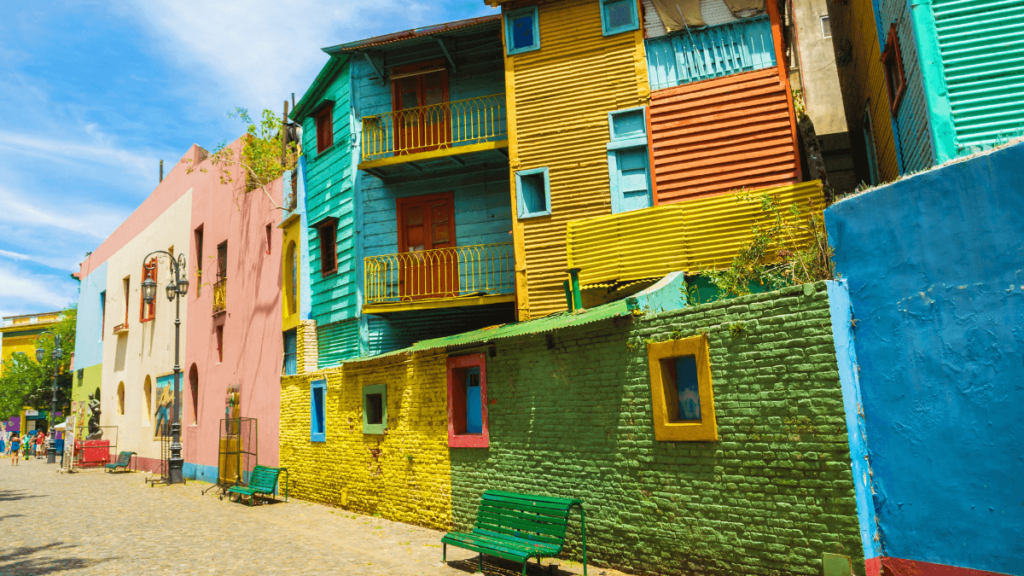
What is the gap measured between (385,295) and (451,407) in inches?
189

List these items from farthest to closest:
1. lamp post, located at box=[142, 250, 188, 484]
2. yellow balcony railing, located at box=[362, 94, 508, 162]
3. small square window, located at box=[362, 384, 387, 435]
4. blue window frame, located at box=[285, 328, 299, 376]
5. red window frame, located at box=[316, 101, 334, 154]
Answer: lamp post, located at box=[142, 250, 188, 484], blue window frame, located at box=[285, 328, 299, 376], red window frame, located at box=[316, 101, 334, 154], yellow balcony railing, located at box=[362, 94, 508, 162], small square window, located at box=[362, 384, 387, 435]

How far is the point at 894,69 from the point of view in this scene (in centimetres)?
974

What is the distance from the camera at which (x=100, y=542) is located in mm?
10750

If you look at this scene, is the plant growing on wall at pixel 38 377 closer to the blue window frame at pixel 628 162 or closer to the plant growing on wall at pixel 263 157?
the plant growing on wall at pixel 263 157

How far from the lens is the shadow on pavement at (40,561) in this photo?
8.85 metres

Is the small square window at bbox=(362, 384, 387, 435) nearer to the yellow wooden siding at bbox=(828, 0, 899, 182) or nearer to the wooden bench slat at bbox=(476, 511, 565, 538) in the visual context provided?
the wooden bench slat at bbox=(476, 511, 565, 538)

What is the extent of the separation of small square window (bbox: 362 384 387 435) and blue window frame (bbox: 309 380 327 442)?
214 centimetres

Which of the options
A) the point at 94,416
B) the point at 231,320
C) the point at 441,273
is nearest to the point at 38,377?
the point at 94,416

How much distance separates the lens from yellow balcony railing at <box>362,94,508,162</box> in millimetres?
14805

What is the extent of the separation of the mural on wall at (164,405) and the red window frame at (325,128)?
39.6 feet

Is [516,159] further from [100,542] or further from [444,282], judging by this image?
[100,542]

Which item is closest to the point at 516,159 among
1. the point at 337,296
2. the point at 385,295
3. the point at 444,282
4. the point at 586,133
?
the point at 586,133

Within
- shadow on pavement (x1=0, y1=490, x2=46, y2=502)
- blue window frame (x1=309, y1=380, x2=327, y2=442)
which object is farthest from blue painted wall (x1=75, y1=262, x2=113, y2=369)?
blue window frame (x1=309, y1=380, x2=327, y2=442)

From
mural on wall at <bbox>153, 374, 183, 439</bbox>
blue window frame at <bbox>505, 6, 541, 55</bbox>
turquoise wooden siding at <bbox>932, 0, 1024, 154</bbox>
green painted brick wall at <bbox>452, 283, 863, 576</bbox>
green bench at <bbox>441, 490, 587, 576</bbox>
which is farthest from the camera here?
mural on wall at <bbox>153, 374, 183, 439</bbox>
